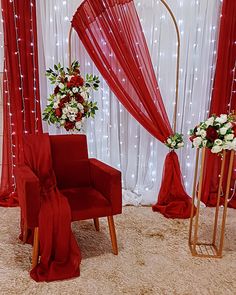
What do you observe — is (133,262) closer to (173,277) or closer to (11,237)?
(173,277)

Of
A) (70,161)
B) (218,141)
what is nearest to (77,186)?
(70,161)

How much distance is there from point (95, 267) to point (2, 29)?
91.8 inches

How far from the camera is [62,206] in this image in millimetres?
1887

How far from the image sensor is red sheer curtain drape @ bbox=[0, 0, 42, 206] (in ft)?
8.85

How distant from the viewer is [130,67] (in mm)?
2779

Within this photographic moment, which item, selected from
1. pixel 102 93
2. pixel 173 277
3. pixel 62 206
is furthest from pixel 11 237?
pixel 102 93

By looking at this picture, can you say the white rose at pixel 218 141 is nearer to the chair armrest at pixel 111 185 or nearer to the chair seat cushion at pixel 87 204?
the chair armrest at pixel 111 185

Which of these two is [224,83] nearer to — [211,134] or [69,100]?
[211,134]

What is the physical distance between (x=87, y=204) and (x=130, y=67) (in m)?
1.44

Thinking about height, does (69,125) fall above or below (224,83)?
below

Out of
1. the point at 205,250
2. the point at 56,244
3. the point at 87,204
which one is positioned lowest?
the point at 205,250

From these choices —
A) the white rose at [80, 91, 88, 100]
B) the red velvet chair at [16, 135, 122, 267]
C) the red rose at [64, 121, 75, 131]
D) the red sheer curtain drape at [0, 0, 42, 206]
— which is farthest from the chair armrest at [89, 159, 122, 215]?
the red sheer curtain drape at [0, 0, 42, 206]

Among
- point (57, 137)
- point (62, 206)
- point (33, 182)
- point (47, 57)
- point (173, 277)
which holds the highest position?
point (47, 57)

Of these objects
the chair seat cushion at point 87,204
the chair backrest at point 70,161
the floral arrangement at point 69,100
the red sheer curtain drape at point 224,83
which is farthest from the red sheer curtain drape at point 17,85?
the red sheer curtain drape at point 224,83
